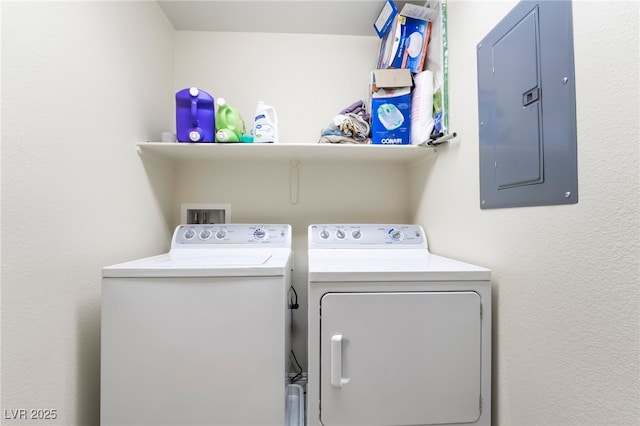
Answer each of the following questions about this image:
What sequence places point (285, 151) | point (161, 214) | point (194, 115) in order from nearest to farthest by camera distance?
point (194, 115) < point (285, 151) < point (161, 214)

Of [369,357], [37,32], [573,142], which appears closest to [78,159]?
[37,32]

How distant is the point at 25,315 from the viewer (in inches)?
33.0

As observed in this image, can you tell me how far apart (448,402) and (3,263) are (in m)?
1.52

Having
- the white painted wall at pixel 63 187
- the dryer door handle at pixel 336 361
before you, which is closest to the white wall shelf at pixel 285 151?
the white painted wall at pixel 63 187

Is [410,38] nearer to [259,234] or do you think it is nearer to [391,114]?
[391,114]

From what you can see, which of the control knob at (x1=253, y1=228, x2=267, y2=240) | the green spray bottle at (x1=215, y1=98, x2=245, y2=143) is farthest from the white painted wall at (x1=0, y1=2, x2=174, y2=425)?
the control knob at (x1=253, y1=228, x2=267, y2=240)

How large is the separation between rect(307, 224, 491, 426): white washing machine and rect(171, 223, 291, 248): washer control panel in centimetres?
70

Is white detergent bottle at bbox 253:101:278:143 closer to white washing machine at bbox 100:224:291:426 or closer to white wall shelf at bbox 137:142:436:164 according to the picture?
white wall shelf at bbox 137:142:436:164

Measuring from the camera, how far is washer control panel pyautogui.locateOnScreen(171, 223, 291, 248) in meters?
1.63

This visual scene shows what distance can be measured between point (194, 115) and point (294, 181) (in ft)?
2.39

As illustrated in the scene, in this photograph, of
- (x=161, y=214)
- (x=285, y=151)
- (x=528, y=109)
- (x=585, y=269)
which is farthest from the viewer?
(x=161, y=214)

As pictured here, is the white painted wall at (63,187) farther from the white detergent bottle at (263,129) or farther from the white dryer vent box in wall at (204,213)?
the white detergent bottle at (263,129)

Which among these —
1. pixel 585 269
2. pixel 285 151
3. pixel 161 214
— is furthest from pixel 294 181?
pixel 585 269

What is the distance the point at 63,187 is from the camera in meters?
0.97
